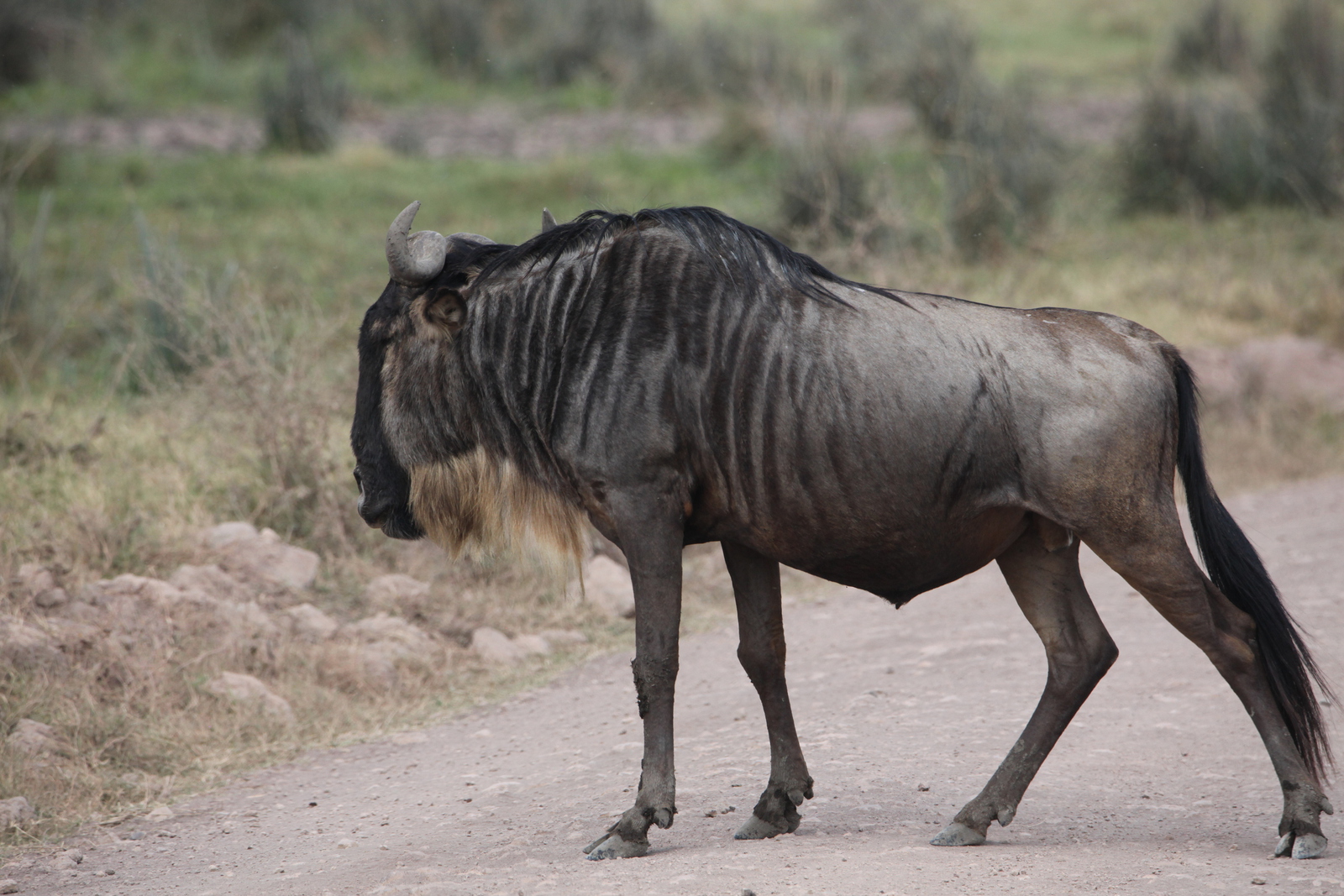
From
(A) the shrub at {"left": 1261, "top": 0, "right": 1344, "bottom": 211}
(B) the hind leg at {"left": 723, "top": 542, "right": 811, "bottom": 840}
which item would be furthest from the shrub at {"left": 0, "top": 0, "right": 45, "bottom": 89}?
(B) the hind leg at {"left": 723, "top": 542, "right": 811, "bottom": 840}

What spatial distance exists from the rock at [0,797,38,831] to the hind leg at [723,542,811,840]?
247cm

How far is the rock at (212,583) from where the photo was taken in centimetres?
640

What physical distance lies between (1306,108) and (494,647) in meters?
12.6

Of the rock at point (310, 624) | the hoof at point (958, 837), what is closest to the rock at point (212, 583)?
the rock at point (310, 624)

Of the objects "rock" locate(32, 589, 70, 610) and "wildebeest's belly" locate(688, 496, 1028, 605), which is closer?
"wildebeest's belly" locate(688, 496, 1028, 605)

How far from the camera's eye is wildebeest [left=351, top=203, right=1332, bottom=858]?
383 cm

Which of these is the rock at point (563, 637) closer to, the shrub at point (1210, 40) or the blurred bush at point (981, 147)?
the blurred bush at point (981, 147)

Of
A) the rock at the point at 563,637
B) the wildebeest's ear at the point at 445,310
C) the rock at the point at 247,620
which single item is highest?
the wildebeest's ear at the point at 445,310

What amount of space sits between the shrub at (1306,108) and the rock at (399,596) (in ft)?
38.0

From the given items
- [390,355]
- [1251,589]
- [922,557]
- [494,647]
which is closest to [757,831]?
[922,557]

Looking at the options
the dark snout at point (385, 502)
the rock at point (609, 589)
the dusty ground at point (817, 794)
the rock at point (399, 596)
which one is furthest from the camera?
the rock at point (609, 589)

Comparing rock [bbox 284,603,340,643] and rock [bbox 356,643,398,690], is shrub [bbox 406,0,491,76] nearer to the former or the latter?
rock [bbox 284,603,340,643]

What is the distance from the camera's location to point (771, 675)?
4.20 metres

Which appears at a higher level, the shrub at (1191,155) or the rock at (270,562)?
the shrub at (1191,155)
